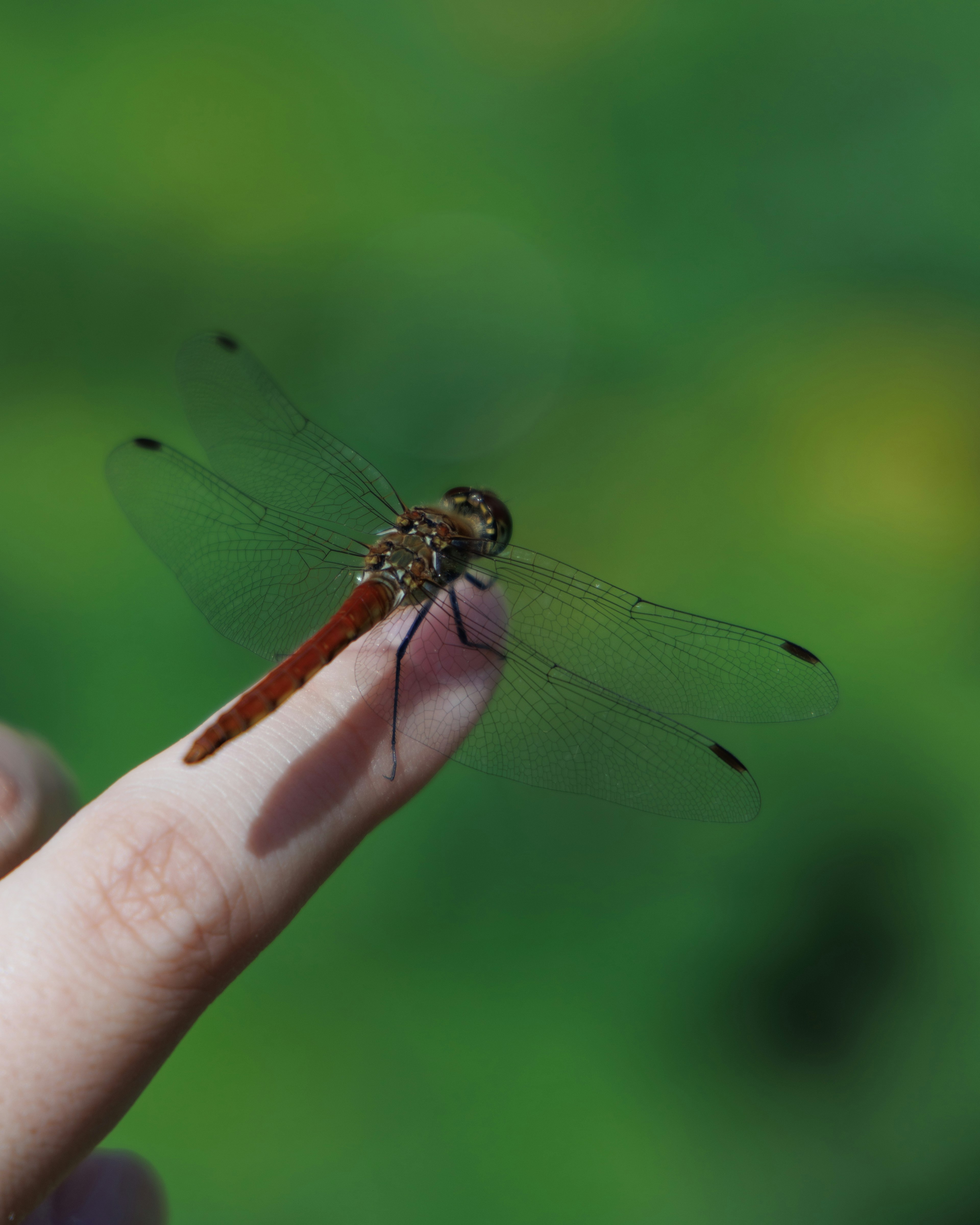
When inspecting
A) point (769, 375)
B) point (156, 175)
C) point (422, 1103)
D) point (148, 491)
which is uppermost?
point (769, 375)

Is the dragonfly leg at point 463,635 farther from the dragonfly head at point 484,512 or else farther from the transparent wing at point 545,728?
the dragonfly head at point 484,512

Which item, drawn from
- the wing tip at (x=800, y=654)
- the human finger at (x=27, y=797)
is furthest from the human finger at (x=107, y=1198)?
the wing tip at (x=800, y=654)

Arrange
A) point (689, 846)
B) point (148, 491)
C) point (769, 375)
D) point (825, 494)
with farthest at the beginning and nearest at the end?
1. point (769, 375)
2. point (825, 494)
3. point (689, 846)
4. point (148, 491)

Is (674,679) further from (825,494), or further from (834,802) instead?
(825,494)

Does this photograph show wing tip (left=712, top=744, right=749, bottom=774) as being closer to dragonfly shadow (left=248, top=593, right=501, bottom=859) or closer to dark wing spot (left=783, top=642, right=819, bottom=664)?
dark wing spot (left=783, top=642, right=819, bottom=664)

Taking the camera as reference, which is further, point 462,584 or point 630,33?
point 630,33

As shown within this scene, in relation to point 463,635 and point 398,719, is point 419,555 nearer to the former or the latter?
point 463,635

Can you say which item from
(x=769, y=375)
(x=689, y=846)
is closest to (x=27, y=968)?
(x=689, y=846)
